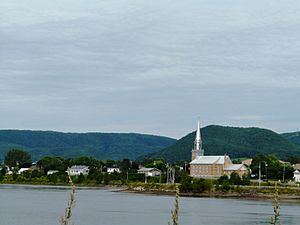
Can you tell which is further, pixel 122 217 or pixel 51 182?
pixel 51 182

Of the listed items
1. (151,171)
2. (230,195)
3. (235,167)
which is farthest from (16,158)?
(230,195)

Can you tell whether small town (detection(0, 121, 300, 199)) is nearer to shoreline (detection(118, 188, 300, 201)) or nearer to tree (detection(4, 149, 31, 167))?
shoreline (detection(118, 188, 300, 201))

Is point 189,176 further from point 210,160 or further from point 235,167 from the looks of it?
point 210,160

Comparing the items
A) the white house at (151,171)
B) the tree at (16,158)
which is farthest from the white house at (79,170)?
the tree at (16,158)

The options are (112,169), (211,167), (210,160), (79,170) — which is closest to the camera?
(211,167)

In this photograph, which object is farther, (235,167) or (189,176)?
(235,167)

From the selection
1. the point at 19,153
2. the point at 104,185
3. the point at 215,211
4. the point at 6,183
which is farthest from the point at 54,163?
the point at 215,211

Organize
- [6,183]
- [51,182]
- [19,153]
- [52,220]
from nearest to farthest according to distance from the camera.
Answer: [52,220]
[51,182]
[6,183]
[19,153]

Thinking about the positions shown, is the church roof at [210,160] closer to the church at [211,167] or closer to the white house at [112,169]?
the church at [211,167]

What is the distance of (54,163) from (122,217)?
89345 millimetres

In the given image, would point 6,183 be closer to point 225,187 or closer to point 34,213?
point 225,187

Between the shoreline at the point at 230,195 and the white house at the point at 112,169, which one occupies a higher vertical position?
the white house at the point at 112,169

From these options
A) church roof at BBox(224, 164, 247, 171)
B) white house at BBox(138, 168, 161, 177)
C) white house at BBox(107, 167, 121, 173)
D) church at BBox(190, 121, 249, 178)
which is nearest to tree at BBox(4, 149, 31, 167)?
white house at BBox(107, 167, 121, 173)

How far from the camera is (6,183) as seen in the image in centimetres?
13200
